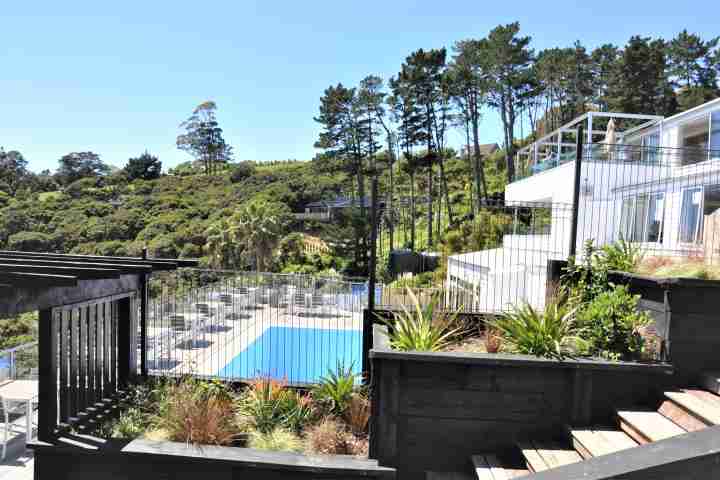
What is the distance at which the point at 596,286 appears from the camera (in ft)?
16.3

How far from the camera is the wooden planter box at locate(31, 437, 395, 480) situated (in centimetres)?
404

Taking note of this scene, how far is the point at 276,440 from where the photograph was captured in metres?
4.46

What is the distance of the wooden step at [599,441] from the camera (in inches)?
141

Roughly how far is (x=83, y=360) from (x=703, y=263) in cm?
729

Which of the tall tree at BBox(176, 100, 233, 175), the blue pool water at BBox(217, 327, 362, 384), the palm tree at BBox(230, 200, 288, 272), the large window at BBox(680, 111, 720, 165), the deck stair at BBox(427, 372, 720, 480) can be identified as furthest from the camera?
the tall tree at BBox(176, 100, 233, 175)

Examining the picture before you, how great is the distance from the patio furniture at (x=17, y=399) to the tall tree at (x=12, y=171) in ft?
201

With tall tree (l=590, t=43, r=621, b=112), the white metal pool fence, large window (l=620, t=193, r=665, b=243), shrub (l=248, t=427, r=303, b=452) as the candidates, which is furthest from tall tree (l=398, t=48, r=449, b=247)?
shrub (l=248, t=427, r=303, b=452)

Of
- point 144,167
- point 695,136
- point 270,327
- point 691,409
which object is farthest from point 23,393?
point 144,167

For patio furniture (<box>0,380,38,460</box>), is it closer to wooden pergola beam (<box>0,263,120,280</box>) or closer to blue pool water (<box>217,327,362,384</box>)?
wooden pergola beam (<box>0,263,120,280</box>)

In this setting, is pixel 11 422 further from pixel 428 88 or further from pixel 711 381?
pixel 428 88

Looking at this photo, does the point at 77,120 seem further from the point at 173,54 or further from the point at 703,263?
the point at 703,263

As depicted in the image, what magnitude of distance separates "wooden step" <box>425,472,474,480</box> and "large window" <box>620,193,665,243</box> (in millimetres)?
9523

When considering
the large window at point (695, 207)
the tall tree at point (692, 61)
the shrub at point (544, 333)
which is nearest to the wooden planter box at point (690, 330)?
the shrub at point (544, 333)

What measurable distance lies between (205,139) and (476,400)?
252ft
